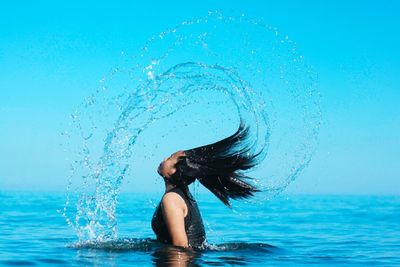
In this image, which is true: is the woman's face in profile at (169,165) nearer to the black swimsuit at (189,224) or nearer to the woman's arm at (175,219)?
the black swimsuit at (189,224)

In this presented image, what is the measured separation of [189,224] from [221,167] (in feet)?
3.60

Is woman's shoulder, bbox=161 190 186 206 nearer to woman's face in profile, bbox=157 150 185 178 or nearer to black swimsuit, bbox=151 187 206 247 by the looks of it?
black swimsuit, bbox=151 187 206 247

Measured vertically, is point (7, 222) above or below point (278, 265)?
above

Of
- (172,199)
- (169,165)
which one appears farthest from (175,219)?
(169,165)

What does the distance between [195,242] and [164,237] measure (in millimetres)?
520

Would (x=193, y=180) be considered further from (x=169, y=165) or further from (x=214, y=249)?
(x=214, y=249)

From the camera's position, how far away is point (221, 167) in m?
10.1

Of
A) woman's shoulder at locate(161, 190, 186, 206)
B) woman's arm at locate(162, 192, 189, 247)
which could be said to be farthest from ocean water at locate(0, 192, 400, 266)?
woman's shoulder at locate(161, 190, 186, 206)

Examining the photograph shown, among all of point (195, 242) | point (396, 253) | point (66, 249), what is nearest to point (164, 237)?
point (195, 242)

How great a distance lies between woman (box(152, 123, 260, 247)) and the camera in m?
9.13

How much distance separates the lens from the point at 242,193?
10.5m

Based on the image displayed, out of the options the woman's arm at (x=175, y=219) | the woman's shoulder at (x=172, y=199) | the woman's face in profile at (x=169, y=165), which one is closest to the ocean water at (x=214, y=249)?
the woman's arm at (x=175, y=219)

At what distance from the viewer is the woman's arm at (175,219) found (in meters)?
9.05

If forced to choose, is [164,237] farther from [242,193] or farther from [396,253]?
[396,253]
